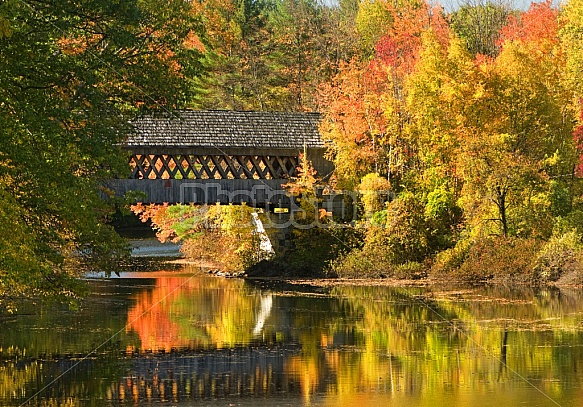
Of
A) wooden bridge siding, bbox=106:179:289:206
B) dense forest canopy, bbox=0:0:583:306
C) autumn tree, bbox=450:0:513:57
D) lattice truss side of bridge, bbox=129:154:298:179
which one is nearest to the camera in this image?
dense forest canopy, bbox=0:0:583:306

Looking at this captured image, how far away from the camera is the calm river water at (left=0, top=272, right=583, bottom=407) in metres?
15.8

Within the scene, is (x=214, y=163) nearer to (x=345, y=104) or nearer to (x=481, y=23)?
(x=345, y=104)

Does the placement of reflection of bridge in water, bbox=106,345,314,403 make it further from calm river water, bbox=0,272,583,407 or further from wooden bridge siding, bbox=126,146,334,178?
wooden bridge siding, bbox=126,146,334,178

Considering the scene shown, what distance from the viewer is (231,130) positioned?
1367 inches

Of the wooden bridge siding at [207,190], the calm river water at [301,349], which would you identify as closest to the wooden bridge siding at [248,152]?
the wooden bridge siding at [207,190]

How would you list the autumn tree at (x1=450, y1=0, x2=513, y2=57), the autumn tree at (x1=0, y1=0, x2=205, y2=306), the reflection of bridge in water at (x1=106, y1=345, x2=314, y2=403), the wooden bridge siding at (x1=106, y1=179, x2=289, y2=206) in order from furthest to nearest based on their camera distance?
the autumn tree at (x1=450, y1=0, x2=513, y2=57) → the wooden bridge siding at (x1=106, y1=179, x2=289, y2=206) → the reflection of bridge in water at (x1=106, y1=345, x2=314, y2=403) → the autumn tree at (x1=0, y1=0, x2=205, y2=306)

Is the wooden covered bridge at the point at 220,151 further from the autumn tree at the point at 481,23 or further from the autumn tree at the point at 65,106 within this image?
the autumn tree at the point at 481,23

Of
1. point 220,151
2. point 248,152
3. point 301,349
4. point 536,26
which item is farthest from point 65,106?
point 536,26

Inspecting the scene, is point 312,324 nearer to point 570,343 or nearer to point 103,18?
point 570,343

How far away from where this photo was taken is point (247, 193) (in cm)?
3434

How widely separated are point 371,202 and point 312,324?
11.6m

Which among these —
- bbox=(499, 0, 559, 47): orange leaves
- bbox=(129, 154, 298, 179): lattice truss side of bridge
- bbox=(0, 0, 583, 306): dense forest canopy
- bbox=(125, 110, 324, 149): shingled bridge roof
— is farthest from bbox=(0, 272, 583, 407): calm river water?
bbox=(499, 0, 559, 47): orange leaves

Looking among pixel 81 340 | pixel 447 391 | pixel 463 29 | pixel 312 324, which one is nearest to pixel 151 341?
pixel 81 340

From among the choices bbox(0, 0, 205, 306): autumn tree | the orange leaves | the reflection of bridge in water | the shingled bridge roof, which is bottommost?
the reflection of bridge in water
